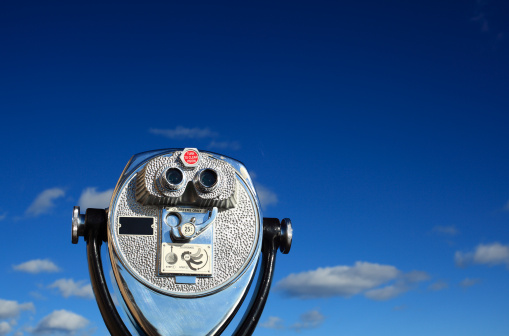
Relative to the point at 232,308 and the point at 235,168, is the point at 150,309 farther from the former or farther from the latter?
the point at 235,168

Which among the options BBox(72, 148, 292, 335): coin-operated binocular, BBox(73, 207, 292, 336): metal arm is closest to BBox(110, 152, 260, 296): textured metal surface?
BBox(72, 148, 292, 335): coin-operated binocular

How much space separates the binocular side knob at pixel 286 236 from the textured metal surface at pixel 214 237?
0.24m

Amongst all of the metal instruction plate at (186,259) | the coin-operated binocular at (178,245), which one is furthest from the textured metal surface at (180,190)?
the metal instruction plate at (186,259)

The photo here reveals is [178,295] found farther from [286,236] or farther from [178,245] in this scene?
[286,236]

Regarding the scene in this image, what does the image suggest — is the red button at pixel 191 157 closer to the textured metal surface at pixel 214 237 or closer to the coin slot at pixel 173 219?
the textured metal surface at pixel 214 237

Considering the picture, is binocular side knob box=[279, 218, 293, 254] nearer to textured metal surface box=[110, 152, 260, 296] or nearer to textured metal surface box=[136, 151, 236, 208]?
textured metal surface box=[110, 152, 260, 296]

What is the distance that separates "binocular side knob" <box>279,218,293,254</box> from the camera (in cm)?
504

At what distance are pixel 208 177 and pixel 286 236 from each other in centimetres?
72

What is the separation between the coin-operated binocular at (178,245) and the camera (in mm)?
4562

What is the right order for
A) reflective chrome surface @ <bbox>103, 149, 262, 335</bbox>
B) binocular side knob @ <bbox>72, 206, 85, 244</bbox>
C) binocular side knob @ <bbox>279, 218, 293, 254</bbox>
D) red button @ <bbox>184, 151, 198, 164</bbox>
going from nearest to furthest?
reflective chrome surface @ <bbox>103, 149, 262, 335</bbox>
binocular side knob @ <bbox>72, 206, 85, 244</bbox>
red button @ <bbox>184, 151, 198, 164</bbox>
binocular side knob @ <bbox>279, 218, 293, 254</bbox>

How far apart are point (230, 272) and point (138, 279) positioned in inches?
23.8

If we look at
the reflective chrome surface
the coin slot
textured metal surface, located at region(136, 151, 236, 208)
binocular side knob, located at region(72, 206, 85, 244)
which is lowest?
the reflective chrome surface

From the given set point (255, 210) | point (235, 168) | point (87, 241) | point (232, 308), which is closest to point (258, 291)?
point (232, 308)

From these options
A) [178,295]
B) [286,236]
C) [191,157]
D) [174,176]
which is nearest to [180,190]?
[174,176]
